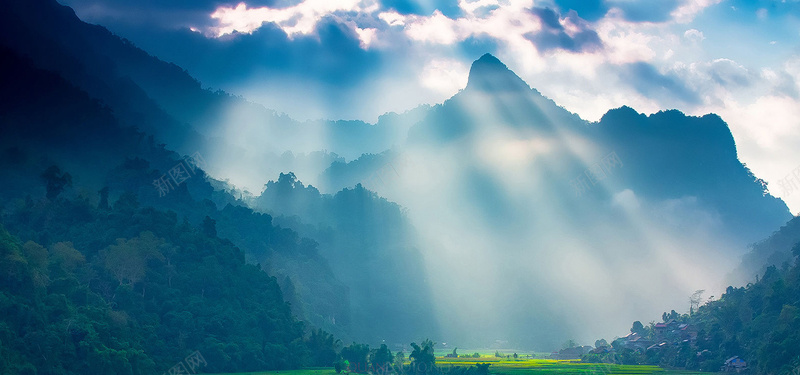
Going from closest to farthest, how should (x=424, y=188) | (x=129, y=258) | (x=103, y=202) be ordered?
(x=129, y=258) < (x=103, y=202) < (x=424, y=188)

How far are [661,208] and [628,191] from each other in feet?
16.4

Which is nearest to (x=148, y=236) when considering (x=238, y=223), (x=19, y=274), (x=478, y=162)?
(x=19, y=274)

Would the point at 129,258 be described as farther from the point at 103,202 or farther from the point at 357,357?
the point at 357,357

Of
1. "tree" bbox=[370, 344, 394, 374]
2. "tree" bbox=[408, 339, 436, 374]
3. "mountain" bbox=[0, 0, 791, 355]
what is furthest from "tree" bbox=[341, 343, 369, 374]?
"mountain" bbox=[0, 0, 791, 355]

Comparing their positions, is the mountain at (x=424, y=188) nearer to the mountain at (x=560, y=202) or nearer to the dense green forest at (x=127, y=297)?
the mountain at (x=560, y=202)

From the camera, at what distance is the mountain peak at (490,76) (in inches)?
4498

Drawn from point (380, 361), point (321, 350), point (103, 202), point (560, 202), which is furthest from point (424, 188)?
point (103, 202)

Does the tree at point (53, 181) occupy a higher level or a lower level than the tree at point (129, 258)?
higher

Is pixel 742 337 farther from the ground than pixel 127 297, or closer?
closer

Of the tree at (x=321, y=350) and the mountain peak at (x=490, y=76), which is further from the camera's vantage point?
the mountain peak at (x=490, y=76)

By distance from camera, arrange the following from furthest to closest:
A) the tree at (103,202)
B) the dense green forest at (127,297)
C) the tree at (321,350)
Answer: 1. the tree at (321,350)
2. the tree at (103,202)
3. the dense green forest at (127,297)

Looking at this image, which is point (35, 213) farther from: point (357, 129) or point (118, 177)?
point (357, 129)

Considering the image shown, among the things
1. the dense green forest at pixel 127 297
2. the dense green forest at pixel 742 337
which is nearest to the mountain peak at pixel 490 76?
the dense green forest at pixel 742 337

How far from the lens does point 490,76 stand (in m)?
114
